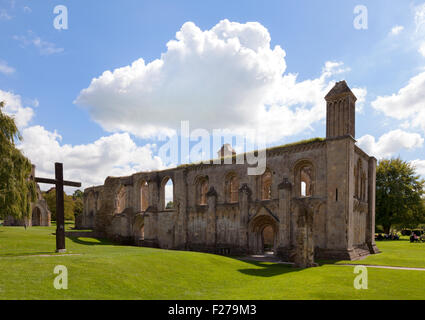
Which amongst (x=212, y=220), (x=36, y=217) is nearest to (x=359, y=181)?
(x=212, y=220)

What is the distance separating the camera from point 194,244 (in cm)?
3064

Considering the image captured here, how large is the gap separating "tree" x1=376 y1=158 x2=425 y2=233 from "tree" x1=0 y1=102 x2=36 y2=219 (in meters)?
43.6

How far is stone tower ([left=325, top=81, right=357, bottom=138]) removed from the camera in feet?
73.6

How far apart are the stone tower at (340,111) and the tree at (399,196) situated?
25.5 m

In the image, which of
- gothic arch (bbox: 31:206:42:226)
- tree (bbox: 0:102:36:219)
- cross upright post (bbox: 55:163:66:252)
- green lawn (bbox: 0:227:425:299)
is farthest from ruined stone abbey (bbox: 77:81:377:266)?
tree (bbox: 0:102:36:219)

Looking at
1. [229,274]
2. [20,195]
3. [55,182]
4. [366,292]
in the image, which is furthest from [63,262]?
[366,292]

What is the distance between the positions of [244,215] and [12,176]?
57.8 feet

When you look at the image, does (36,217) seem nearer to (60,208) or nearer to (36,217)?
(36,217)

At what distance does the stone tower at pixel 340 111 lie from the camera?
73.6 ft

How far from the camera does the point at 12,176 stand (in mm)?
18297

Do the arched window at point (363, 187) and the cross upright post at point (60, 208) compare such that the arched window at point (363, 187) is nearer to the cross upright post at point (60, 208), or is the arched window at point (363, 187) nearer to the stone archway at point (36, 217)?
the cross upright post at point (60, 208)

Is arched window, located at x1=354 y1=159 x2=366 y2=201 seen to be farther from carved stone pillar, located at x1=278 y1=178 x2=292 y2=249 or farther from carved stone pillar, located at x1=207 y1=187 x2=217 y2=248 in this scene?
carved stone pillar, located at x1=207 y1=187 x2=217 y2=248

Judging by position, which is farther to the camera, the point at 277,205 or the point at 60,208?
the point at 277,205

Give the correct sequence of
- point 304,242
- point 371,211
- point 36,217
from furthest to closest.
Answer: point 36,217 → point 371,211 → point 304,242
